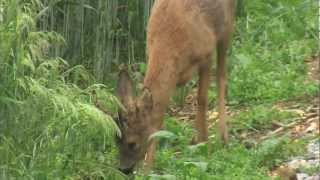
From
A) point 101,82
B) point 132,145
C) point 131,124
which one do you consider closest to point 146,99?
point 131,124

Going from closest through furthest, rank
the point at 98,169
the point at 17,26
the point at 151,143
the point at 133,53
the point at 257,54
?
the point at 17,26 → the point at 98,169 → the point at 151,143 → the point at 133,53 → the point at 257,54

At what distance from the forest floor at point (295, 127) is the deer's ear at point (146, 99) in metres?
1.08

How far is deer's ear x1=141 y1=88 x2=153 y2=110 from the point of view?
7.46 m

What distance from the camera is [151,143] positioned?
7.65 metres

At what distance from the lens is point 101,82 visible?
29.8 feet

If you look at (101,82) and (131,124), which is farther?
(101,82)

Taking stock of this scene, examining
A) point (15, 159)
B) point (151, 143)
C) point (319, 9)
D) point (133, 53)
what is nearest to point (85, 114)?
point (15, 159)

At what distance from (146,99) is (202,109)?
135 centimetres

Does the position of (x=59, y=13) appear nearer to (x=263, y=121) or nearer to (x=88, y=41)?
(x=88, y=41)

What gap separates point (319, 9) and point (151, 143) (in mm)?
4213

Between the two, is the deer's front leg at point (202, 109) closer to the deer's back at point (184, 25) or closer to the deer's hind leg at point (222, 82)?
the deer's hind leg at point (222, 82)

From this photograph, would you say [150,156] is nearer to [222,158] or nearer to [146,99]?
[146,99]

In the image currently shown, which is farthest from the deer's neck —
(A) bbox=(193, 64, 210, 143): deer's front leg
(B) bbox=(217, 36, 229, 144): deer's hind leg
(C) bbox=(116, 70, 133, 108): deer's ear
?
(B) bbox=(217, 36, 229, 144): deer's hind leg

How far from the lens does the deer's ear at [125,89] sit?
7207mm
